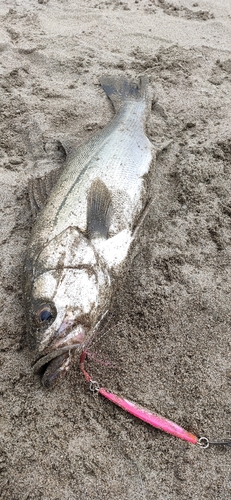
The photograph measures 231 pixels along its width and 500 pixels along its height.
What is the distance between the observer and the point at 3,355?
2.67 m

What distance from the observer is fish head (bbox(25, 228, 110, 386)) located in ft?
8.04

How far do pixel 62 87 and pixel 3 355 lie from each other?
3.73 meters

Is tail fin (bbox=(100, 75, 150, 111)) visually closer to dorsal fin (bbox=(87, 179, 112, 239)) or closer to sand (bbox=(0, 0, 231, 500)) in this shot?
sand (bbox=(0, 0, 231, 500))

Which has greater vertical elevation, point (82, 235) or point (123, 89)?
point (123, 89)

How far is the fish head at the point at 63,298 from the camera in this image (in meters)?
2.45

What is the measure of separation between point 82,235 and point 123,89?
2640mm

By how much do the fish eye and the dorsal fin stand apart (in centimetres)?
71

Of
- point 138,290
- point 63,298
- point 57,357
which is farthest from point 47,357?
point 138,290

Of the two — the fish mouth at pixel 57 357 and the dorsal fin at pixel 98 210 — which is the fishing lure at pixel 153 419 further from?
the dorsal fin at pixel 98 210

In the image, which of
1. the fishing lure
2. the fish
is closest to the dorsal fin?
the fish

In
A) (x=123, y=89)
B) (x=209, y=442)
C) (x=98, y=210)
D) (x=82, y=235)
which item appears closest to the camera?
(x=209, y=442)

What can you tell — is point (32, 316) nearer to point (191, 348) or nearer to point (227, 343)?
point (191, 348)

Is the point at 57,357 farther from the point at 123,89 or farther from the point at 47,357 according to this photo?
the point at 123,89

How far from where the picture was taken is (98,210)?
128 inches
